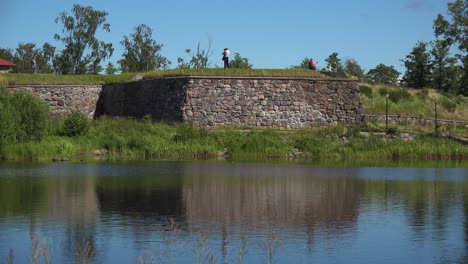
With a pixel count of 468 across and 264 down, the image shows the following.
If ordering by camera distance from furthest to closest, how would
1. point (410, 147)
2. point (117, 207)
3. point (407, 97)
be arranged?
point (407, 97) < point (410, 147) < point (117, 207)

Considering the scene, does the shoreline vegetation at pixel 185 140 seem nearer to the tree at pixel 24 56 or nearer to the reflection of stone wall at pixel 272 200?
the reflection of stone wall at pixel 272 200

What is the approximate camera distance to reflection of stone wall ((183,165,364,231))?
58.7ft

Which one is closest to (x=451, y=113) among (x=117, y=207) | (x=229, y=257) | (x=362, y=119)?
(x=362, y=119)

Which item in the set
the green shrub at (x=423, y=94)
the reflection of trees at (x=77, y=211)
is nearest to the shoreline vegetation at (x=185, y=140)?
the green shrub at (x=423, y=94)

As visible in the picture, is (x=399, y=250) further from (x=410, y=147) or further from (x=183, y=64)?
(x=183, y=64)

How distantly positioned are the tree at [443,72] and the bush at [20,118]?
4470 cm

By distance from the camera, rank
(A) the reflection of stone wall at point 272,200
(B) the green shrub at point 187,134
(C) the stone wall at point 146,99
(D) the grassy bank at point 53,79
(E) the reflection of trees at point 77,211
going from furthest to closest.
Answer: (D) the grassy bank at point 53,79, (C) the stone wall at point 146,99, (B) the green shrub at point 187,134, (A) the reflection of stone wall at point 272,200, (E) the reflection of trees at point 77,211

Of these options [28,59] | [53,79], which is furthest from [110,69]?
[53,79]

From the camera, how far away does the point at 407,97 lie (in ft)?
179

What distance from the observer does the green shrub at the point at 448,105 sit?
5519 centimetres

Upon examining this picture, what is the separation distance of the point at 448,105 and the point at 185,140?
80.2 feet

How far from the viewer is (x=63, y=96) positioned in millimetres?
48219

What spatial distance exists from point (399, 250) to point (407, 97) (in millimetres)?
41387

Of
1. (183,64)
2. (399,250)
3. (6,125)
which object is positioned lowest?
(399,250)
